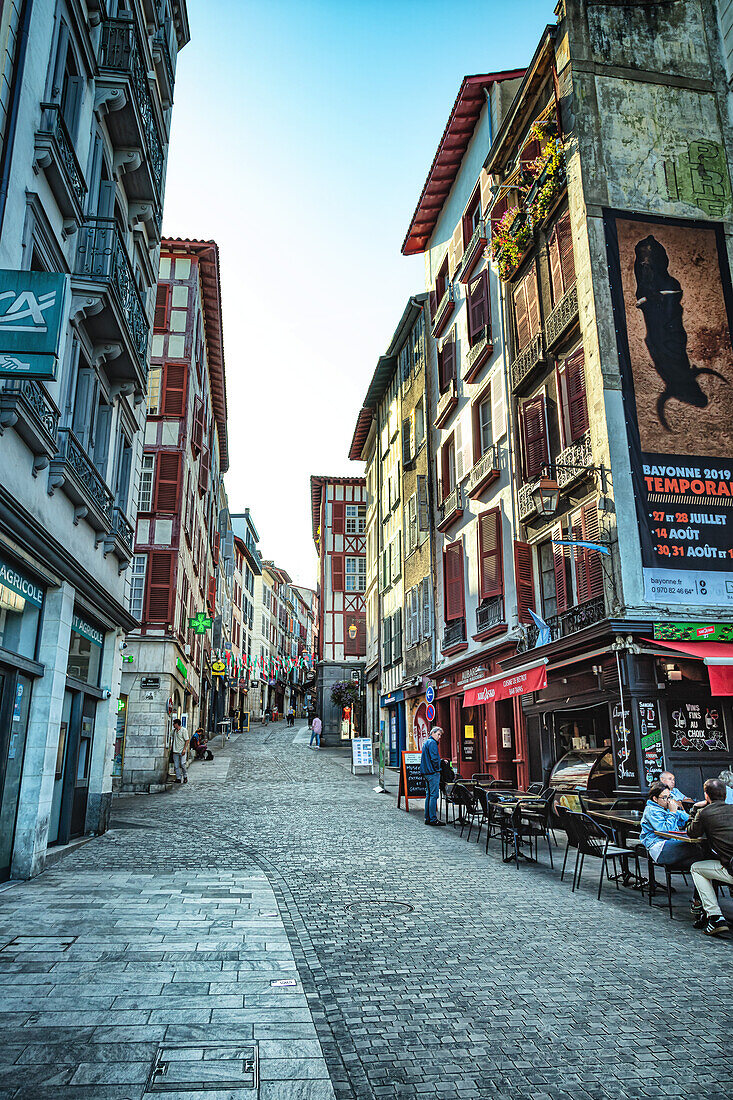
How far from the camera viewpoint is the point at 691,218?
17.1m

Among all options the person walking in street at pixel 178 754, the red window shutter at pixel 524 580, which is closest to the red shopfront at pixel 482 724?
the red window shutter at pixel 524 580

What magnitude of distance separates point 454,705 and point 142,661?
1097cm

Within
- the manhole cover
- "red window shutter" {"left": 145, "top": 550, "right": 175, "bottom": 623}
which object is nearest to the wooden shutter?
"red window shutter" {"left": 145, "top": 550, "right": 175, "bottom": 623}

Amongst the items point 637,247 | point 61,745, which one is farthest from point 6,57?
point 637,247

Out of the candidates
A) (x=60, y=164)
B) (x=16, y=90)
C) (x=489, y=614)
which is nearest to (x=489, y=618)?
(x=489, y=614)

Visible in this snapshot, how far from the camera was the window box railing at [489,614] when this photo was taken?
21.0 metres

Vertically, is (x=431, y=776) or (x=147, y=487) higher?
(x=147, y=487)

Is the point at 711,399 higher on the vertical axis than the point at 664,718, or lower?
higher

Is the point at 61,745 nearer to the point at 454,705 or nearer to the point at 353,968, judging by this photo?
the point at 353,968

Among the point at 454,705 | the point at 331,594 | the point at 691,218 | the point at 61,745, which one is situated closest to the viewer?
the point at 61,745

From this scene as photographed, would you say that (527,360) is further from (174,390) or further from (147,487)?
(174,390)

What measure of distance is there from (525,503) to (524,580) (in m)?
1.87

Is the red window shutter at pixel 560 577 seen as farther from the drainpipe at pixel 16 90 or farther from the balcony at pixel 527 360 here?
the drainpipe at pixel 16 90

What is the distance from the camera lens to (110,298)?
11781 millimetres
